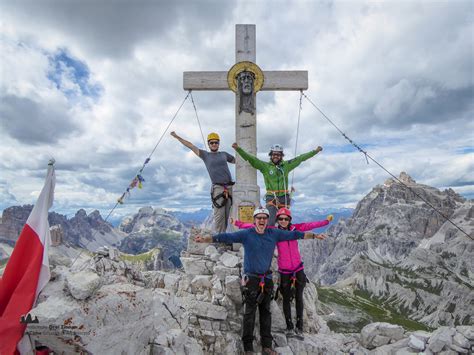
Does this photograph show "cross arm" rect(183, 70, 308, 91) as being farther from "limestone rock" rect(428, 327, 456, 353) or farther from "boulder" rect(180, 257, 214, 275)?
"limestone rock" rect(428, 327, 456, 353)

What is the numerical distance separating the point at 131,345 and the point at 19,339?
6.46 feet

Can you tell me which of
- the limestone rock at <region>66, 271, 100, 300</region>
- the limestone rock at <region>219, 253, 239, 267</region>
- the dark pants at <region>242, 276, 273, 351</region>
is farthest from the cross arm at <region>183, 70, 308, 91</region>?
the limestone rock at <region>66, 271, 100, 300</region>

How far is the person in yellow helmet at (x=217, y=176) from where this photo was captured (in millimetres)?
12781

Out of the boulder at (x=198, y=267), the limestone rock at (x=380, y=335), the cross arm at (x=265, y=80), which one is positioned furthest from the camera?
the cross arm at (x=265, y=80)

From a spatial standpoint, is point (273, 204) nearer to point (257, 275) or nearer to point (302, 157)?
point (302, 157)

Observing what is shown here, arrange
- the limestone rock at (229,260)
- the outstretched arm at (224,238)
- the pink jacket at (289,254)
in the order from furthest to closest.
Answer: the limestone rock at (229,260)
the pink jacket at (289,254)
the outstretched arm at (224,238)

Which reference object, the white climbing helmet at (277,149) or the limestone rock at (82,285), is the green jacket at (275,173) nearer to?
the white climbing helmet at (277,149)

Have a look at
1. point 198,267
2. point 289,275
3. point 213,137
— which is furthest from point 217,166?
point 289,275

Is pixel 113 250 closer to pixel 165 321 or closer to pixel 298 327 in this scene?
pixel 165 321

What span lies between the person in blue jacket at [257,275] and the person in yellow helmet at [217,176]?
4.17m

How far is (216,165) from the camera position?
503 inches

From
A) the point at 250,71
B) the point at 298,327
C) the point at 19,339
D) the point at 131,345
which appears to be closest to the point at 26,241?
the point at 19,339

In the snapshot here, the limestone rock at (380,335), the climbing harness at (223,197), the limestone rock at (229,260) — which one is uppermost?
the climbing harness at (223,197)

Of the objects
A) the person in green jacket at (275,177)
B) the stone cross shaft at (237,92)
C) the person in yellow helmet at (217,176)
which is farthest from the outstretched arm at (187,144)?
the person in green jacket at (275,177)
